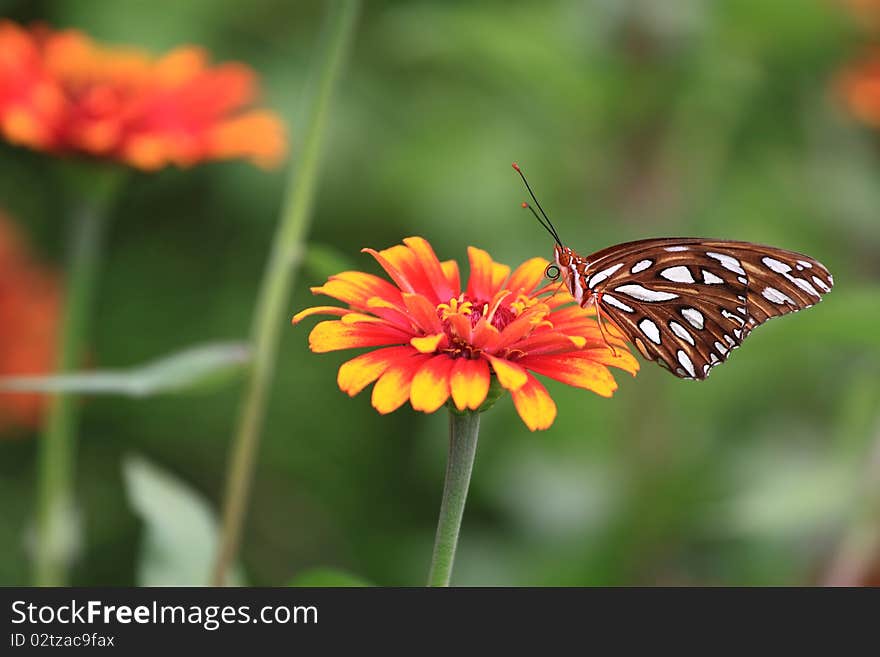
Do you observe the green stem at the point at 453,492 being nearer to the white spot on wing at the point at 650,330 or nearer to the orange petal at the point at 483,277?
the orange petal at the point at 483,277

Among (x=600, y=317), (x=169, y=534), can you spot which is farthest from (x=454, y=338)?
(x=169, y=534)

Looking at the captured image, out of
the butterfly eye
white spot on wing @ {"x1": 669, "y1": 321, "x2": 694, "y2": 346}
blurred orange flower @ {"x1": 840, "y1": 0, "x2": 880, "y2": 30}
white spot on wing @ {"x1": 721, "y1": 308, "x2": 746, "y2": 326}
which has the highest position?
blurred orange flower @ {"x1": 840, "y1": 0, "x2": 880, "y2": 30}

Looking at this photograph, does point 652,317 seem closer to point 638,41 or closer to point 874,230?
point 638,41

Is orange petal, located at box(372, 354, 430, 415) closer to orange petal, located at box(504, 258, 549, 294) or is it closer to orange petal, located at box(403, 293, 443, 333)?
orange petal, located at box(403, 293, 443, 333)

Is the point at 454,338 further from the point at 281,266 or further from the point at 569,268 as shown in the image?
the point at 281,266

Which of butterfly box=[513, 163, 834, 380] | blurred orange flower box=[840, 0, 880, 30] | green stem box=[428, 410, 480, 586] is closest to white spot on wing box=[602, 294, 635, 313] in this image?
butterfly box=[513, 163, 834, 380]
